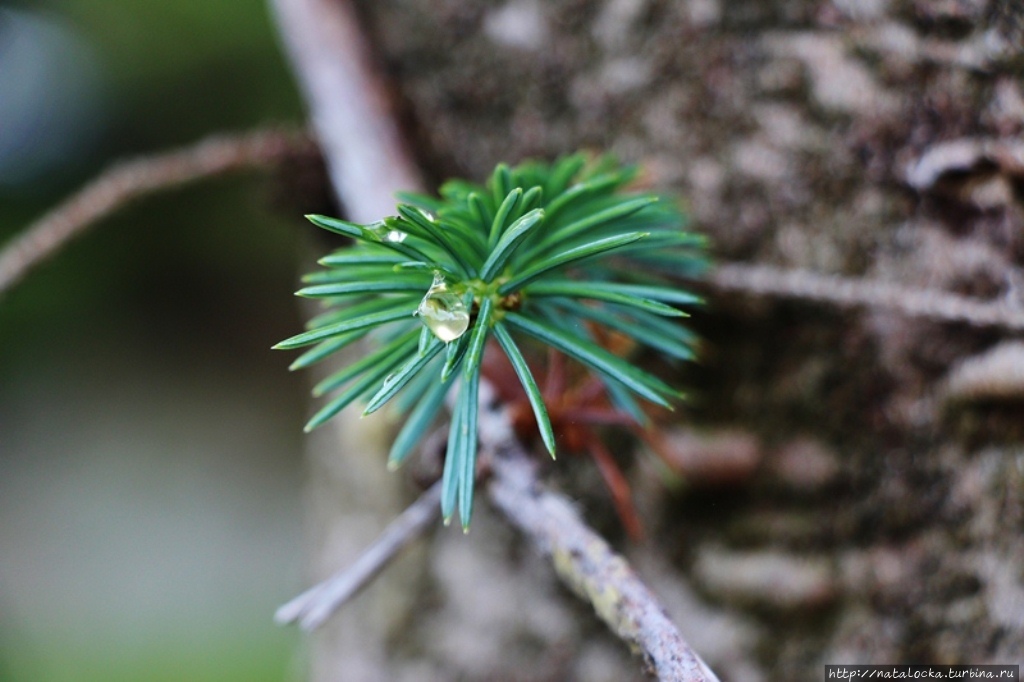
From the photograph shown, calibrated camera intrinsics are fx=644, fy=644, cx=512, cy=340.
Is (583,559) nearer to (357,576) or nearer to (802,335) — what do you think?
(357,576)

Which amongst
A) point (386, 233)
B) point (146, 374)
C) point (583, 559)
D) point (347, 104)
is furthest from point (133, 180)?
point (146, 374)

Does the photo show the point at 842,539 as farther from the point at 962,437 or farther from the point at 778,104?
the point at 778,104

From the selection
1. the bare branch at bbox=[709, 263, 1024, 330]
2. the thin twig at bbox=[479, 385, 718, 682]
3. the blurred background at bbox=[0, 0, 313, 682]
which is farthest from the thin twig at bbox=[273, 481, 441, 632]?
the blurred background at bbox=[0, 0, 313, 682]

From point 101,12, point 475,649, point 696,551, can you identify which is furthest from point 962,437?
point 101,12

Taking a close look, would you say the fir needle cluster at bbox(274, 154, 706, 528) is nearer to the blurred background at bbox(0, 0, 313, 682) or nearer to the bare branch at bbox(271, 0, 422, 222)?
the bare branch at bbox(271, 0, 422, 222)

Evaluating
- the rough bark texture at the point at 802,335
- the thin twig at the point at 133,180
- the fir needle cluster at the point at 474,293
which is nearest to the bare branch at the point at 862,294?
the rough bark texture at the point at 802,335

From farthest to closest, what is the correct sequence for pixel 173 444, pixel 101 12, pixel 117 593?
1. pixel 173 444
2. pixel 117 593
3. pixel 101 12

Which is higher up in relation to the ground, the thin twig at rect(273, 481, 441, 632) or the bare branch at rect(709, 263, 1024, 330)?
the bare branch at rect(709, 263, 1024, 330)
